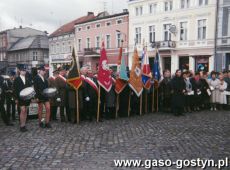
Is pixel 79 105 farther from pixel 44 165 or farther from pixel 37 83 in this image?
pixel 44 165

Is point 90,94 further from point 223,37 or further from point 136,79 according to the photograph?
point 223,37

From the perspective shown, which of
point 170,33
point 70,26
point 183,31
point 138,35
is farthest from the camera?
point 70,26

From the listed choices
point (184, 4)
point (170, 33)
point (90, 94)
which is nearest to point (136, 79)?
point (90, 94)

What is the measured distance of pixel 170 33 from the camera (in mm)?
32750

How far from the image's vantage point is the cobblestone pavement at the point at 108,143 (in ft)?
19.9

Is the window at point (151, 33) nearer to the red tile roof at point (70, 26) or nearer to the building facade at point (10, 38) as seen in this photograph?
the red tile roof at point (70, 26)

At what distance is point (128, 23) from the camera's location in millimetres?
36875

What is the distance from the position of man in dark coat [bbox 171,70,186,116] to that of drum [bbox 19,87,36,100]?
18.3 ft

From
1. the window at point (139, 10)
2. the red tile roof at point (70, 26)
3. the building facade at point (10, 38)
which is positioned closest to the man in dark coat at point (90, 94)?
the window at point (139, 10)

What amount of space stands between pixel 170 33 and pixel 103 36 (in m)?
10.7

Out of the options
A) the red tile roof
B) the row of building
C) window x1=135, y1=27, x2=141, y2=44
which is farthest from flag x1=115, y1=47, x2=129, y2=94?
the red tile roof

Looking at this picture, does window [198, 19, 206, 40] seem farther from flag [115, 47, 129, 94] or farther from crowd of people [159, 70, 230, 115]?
flag [115, 47, 129, 94]

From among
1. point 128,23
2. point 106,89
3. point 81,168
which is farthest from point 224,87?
point 128,23

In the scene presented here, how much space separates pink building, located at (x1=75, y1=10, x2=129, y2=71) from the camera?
37.6 metres
